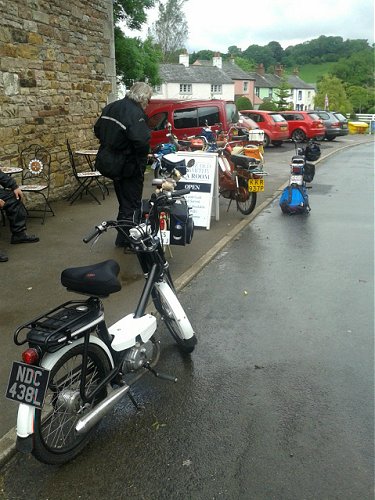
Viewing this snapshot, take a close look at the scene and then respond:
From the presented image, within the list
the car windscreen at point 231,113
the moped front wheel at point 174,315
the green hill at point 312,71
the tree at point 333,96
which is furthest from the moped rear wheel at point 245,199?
the green hill at point 312,71

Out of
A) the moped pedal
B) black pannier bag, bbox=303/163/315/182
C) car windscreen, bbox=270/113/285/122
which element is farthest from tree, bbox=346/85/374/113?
the moped pedal

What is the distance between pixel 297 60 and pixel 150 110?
431ft

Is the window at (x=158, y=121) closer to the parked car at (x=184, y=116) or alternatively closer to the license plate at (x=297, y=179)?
A: the parked car at (x=184, y=116)

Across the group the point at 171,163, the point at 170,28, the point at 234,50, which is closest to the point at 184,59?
the point at 170,28

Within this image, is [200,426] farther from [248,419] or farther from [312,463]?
[312,463]

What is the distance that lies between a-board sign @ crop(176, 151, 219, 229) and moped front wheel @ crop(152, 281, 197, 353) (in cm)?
412

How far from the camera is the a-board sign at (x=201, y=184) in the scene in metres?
7.93

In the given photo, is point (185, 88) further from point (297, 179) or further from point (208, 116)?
point (297, 179)

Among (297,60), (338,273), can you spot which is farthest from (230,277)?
(297,60)

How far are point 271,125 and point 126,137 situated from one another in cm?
1794

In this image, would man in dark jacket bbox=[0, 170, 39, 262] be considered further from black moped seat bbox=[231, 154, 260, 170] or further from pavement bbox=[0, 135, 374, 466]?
black moped seat bbox=[231, 154, 260, 170]

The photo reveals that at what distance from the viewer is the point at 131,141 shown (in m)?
6.08

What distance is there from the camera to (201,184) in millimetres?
7969

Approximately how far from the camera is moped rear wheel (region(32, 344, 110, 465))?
8.70 ft
